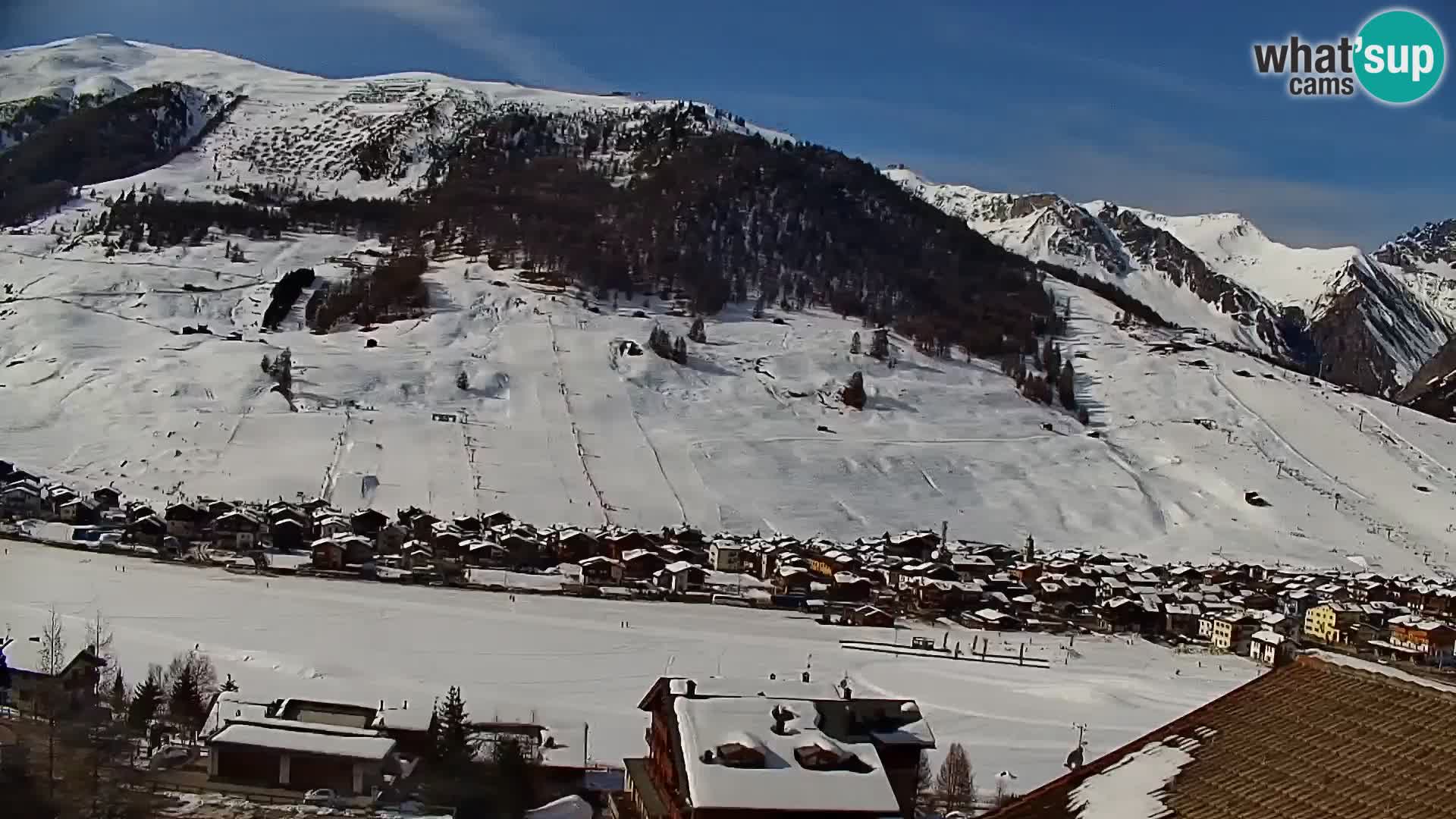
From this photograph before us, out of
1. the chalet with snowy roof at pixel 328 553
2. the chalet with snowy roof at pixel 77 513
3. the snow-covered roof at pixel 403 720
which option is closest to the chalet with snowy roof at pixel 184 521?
the chalet with snowy roof at pixel 77 513

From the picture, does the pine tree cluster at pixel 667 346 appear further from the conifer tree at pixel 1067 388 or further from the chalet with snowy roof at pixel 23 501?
the chalet with snowy roof at pixel 23 501

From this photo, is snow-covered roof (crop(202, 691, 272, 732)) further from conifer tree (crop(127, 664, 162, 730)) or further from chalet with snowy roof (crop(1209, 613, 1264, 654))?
chalet with snowy roof (crop(1209, 613, 1264, 654))

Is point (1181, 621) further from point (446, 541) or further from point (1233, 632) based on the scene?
point (446, 541)

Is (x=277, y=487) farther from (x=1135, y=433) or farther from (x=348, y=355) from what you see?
(x=1135, y=433)

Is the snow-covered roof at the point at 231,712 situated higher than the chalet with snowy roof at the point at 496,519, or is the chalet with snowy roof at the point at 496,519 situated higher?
the chalet with snowy roof at the point at 496,519

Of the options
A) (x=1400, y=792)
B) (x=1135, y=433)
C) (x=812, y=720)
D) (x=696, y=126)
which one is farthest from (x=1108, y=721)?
(x=696, y=126)

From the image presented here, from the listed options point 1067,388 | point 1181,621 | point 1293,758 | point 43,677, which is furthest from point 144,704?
point 1067,388
